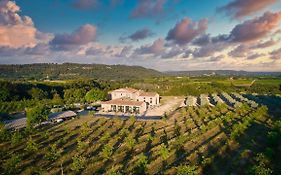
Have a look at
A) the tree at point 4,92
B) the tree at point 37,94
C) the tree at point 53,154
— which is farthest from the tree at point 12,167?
the tree at point 37,94

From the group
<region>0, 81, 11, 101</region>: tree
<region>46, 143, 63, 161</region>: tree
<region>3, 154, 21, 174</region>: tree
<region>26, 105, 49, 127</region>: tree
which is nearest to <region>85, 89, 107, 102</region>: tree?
<region>0, 81, 11, 101</region>: tree

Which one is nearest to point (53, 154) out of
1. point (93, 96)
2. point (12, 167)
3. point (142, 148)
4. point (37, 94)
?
point (12, 167)

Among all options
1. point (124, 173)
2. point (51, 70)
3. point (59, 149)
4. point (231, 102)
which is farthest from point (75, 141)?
point (51, 70)

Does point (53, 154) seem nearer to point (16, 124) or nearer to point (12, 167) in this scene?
point (12, 167)

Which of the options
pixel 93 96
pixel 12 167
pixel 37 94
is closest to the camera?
pixel 12 167

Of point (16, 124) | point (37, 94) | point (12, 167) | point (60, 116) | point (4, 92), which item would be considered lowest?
point (16, 124)

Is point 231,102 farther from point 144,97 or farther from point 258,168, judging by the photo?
point 258,168

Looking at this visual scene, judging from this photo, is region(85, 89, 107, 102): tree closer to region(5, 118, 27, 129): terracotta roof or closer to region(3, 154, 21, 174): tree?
region(5, 118, 27, 129): terracotta roof

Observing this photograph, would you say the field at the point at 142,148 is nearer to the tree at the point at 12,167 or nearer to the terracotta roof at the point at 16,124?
the tree at the point at 12,167

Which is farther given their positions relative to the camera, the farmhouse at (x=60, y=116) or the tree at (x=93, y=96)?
the tree at (x=93, y=96)

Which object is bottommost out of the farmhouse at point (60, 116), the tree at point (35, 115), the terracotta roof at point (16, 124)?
the terracotta roof at point (16, 124)
